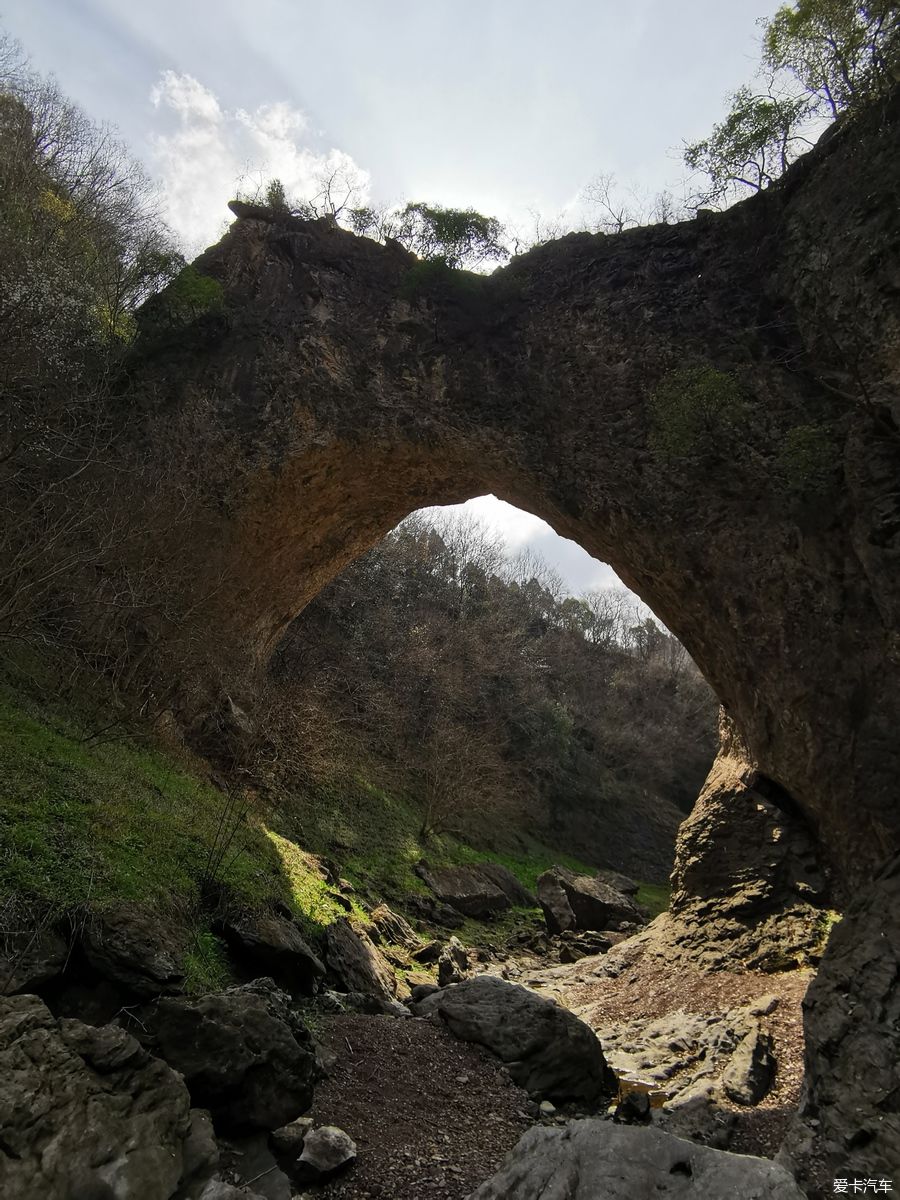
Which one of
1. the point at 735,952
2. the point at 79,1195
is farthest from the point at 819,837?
the point at 79,1195

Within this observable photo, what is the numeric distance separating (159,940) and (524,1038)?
4.23 meters

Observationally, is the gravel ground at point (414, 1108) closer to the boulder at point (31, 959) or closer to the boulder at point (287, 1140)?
the boulder at point (287, 1140)

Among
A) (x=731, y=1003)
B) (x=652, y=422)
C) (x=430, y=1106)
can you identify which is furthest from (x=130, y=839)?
(x=652, y=422)

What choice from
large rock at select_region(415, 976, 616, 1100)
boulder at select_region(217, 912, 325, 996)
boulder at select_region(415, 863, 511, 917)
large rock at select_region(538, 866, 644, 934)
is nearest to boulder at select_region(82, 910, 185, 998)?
boulder at select_region(217, 912, 325, 996)

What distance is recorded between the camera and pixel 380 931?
39.5ft

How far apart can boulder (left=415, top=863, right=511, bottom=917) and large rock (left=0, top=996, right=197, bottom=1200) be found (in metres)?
13.5

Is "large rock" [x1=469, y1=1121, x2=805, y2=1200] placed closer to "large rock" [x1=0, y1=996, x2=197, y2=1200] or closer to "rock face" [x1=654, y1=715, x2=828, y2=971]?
"large rock" [x1=0, y1=996, x2=197, y2=1200]

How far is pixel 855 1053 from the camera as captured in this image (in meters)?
5.53

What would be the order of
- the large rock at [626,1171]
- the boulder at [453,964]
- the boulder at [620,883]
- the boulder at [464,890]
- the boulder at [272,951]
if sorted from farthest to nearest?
the boulder at [620,883] < the boulder at [464,890] < the boulder at [453,964] < the boulder at [272,951] < the large rock at [626,1171]

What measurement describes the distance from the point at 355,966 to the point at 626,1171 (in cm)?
630

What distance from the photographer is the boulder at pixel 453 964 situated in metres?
10.8

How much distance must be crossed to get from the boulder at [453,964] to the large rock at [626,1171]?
7.62m

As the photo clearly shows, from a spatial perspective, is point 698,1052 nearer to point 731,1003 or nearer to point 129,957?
point 731,1003

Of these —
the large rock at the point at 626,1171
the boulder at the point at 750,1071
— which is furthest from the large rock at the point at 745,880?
the large rock at the point at 626,1171
